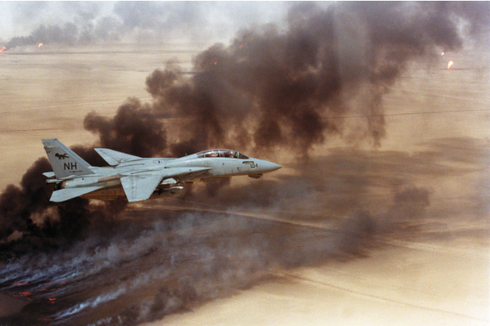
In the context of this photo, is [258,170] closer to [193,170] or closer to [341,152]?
[193,170]

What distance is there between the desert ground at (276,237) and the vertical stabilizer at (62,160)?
5625 millimetres

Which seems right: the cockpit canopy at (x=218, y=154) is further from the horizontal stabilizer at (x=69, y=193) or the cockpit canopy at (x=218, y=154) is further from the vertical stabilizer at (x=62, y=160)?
the vertical stabilizer at (x=62, y=160)

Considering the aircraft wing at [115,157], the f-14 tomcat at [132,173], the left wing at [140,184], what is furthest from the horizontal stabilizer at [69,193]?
the aircraft wing at [115,157]

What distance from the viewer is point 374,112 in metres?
45.6

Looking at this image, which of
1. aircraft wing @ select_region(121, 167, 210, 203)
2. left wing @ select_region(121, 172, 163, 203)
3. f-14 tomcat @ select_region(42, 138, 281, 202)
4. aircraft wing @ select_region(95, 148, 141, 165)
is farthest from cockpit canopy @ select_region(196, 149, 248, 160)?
aircraft wing @ select_region(95, 148, 141, 165)

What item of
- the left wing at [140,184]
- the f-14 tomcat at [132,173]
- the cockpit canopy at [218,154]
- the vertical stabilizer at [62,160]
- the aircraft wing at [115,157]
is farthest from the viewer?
the aircraft wing at [115,157]

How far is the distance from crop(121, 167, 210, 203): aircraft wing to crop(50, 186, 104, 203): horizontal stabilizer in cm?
209

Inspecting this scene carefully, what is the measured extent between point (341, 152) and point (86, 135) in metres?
24.7

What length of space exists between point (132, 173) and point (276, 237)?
37.2ft

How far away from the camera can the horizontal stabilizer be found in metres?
25.5

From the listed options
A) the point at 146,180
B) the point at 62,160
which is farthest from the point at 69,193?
the point at 146,180

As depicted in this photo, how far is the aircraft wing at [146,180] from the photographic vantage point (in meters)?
25.4

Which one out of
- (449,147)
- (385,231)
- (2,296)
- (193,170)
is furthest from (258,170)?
(449,147)

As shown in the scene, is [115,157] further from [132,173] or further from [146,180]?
[146,180]
